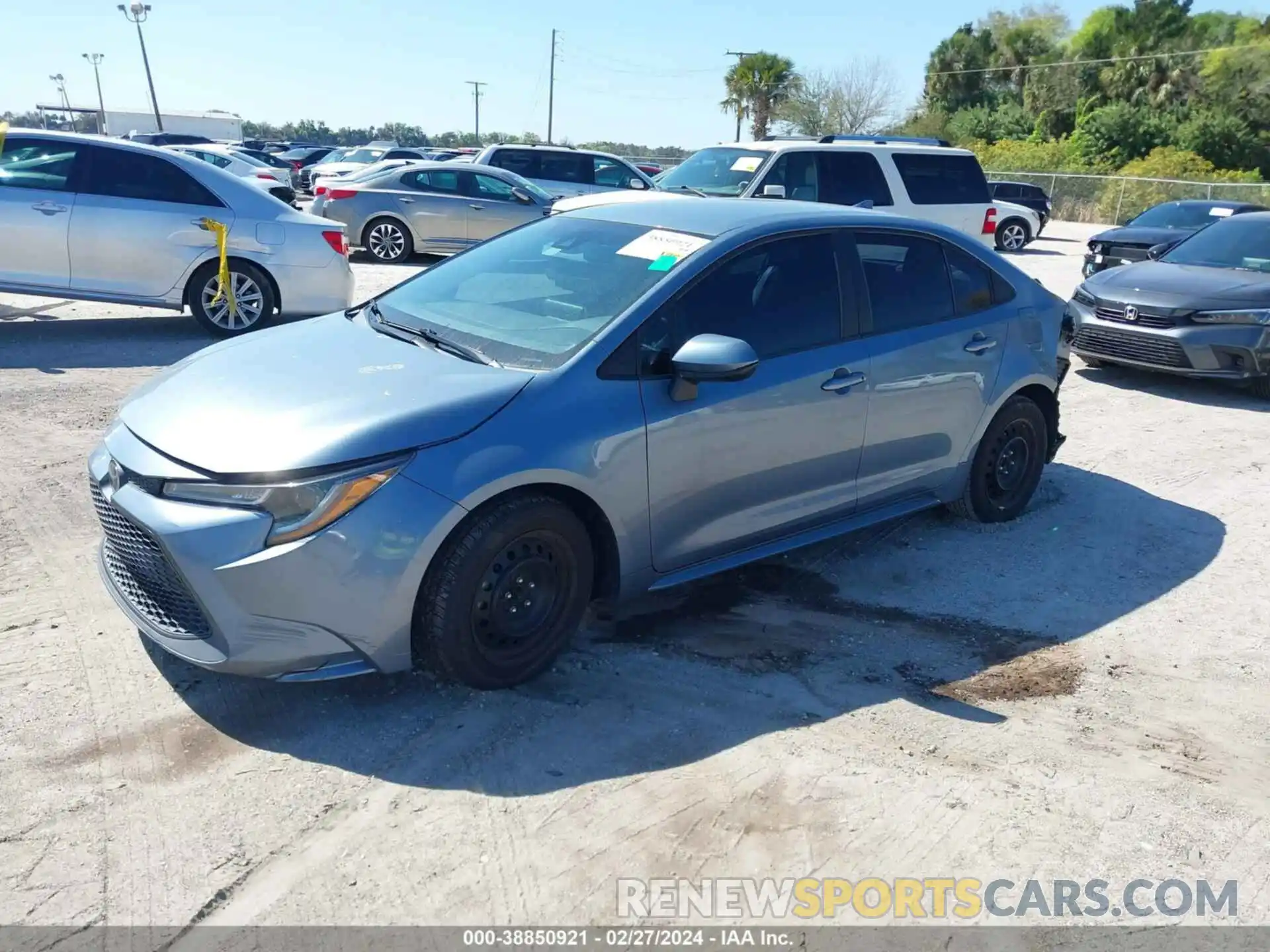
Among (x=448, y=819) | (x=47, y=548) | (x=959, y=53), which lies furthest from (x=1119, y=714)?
(x=959, y=53)

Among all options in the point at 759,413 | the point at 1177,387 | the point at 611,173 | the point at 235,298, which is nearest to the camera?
the point at 759,413

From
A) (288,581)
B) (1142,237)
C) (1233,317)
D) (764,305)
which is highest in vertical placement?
(764,305)

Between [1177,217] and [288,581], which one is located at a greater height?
[1177,217]

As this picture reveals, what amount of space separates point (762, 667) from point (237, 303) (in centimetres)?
706

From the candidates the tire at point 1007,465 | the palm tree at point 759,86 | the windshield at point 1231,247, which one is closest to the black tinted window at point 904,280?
the tire at point 1007,465

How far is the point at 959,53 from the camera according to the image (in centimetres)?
6319

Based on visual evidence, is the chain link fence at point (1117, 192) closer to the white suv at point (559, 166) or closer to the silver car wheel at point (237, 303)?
the white suv at point (559, 166)

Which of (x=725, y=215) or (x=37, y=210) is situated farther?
(x=37, y=210)

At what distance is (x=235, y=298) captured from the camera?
9.45m

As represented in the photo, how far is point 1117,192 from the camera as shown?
3800 centimetres

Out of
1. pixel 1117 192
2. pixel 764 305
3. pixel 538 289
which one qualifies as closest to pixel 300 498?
pixel 538 289

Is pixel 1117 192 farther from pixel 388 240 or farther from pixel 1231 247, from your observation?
pixel 1231 247

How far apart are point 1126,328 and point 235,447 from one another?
8.25 metres

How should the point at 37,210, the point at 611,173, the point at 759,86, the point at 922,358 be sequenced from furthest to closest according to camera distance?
the point at 759,86 → the point at 611,173 → the point at 37,210 → the point at 922,358
